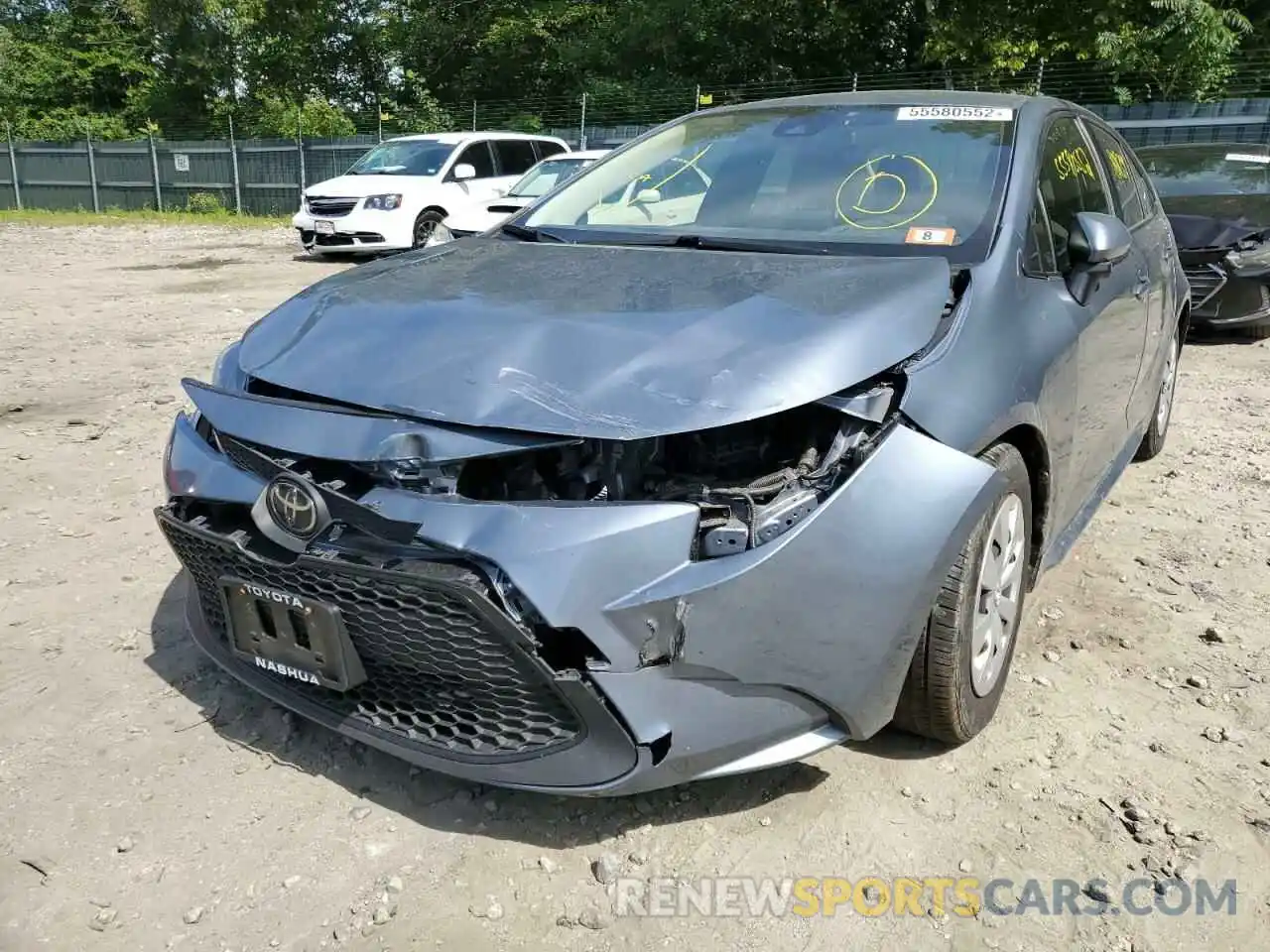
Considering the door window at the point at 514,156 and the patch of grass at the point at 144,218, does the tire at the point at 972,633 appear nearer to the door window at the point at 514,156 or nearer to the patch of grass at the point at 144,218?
the door window at the point at 514,156

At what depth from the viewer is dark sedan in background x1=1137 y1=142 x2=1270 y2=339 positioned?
7.10 metres

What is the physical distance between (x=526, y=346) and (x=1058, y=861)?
164 centimetres

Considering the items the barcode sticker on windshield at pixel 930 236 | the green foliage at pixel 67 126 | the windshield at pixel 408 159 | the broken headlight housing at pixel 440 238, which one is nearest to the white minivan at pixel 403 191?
the windshield at pixel 408 159

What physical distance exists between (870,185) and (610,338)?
1.29 metres

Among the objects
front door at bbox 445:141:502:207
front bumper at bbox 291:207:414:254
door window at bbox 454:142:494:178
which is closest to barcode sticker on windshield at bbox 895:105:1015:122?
front bumper at bbox 291:207:414:254

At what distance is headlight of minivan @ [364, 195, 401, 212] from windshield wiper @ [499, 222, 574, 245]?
1015 centimetres

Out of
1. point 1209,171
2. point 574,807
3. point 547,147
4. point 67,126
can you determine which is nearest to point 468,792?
point 574,807

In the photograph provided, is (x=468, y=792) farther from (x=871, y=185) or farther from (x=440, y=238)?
(x=440, y=238)

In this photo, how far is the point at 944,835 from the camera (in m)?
2.34

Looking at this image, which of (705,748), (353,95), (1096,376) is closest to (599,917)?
(705,748)

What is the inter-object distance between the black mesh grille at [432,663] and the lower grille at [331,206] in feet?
38.5

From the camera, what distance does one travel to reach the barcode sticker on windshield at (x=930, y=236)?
2.83 metres

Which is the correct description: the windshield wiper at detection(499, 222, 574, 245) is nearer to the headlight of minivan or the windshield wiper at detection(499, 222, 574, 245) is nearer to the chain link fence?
the headlight of minivan

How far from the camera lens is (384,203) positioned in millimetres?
13062
